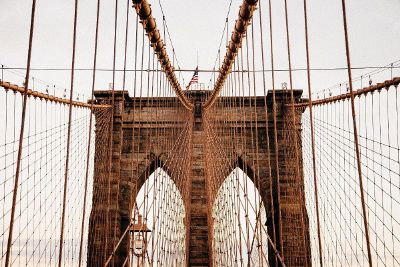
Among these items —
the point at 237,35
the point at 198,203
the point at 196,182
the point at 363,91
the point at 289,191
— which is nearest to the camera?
the point at 237,35

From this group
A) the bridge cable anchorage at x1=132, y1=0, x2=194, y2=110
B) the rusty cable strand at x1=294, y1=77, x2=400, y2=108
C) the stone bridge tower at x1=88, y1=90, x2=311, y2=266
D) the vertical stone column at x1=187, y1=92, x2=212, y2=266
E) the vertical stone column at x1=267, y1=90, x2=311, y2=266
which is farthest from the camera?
the vertical stone column at x1=187, y1=92, x2=212, y2=266

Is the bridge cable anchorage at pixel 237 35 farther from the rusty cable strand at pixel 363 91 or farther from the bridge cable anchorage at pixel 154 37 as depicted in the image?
the rusty cable strand at pixel 363 91

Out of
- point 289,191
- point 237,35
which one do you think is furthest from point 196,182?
point 237,35

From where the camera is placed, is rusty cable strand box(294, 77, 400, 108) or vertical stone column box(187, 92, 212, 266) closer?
rusty cable strand box(294, 77, 400, 108)

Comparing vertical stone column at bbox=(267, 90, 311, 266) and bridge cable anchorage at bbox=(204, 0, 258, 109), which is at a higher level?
bridge cable anchorage at bbox=(204, 0, 258, 109)

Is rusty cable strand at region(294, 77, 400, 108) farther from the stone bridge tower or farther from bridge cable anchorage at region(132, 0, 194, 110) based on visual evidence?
bridge cable anchorage at region(132, 0, 194, 110)

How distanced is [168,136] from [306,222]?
500 centimetres

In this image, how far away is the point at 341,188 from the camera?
1001 cm

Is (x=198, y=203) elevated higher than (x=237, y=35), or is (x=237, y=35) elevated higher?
(x=237, y=35)

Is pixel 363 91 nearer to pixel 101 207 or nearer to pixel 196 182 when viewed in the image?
pixel 196 182

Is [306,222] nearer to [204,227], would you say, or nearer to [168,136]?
[204,227]

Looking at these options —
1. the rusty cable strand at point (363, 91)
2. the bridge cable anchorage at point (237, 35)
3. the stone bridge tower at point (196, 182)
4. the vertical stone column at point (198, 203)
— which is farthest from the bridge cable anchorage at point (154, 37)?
the rusty cable strand at point (363, 91)

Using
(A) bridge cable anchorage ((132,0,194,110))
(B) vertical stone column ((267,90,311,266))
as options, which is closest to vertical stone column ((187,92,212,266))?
(B) vertical stone column ((267,90,311,266))

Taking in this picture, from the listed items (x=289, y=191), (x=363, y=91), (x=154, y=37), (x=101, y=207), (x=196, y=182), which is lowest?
(x=101, y=207)
